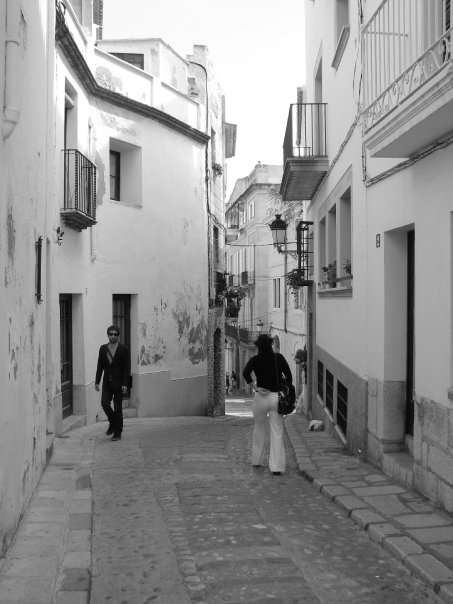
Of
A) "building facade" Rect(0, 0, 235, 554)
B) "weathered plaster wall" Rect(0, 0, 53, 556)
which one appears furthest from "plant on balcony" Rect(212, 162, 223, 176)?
"weathered plaster wall" Rect(0, 0, 53, 556)

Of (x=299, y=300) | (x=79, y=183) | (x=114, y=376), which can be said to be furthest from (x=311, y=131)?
(x=299, y=300)

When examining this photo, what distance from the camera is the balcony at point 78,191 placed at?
11.1 metres

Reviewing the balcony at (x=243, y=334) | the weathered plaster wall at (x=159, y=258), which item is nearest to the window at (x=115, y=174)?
the weathered plaster wall at (x=159, y=258)

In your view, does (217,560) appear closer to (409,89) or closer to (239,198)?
(409,89)

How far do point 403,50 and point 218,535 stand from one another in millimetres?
4355

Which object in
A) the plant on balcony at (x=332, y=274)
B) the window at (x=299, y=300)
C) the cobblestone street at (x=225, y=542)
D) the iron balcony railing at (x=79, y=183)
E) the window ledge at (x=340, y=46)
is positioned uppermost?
the window ledge at (x=340, y=46)

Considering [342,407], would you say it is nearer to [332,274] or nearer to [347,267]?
[347,267]

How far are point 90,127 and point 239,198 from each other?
28223 mm

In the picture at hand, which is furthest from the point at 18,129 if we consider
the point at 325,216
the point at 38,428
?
the point at 325,216

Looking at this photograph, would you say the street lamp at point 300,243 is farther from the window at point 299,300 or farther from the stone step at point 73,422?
the window at point 299,300

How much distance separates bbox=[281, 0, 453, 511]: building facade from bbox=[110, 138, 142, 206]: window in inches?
168

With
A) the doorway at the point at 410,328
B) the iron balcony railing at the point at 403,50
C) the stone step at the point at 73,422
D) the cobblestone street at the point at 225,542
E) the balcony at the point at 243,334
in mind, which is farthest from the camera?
the balcony at the point at 243,334

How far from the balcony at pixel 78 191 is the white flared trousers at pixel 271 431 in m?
4.69

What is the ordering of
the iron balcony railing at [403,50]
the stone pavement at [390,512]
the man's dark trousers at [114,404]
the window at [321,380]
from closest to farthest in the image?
1. the stone pavement at [390,512]
2. the iron balcony railing at [403,50]
3. the man's dark trousers at [114,404]
4. the window at [321,380]
